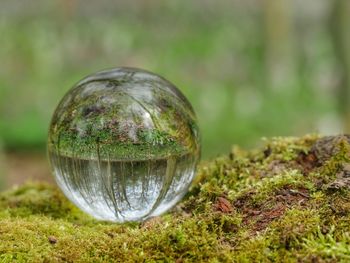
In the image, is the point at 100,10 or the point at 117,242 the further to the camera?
the point at 100,10

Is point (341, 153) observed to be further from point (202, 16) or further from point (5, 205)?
point (202, 16)

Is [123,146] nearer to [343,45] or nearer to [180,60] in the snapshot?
[343,45]

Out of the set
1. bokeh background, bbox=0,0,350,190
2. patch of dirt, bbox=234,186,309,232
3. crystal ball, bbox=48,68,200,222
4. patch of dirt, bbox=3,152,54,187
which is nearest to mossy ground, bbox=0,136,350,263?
patch of dirt, bbox=234,186,309,232

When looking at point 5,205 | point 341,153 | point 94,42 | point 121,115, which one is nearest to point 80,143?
point 121,115

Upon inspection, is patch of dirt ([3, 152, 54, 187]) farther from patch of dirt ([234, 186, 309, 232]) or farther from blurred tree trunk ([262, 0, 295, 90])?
patch of dirt ([234, 186, 309, 232])

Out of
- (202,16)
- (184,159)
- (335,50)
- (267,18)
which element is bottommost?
(184,159)

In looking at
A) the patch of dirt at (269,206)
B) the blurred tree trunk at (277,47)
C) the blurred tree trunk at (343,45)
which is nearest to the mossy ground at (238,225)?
the patch of dirt at (269,206)

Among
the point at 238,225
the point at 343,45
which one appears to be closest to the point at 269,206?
the point at 238,225

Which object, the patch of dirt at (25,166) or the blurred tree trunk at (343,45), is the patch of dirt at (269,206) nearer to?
the blurred tree trunk at (343,45)
